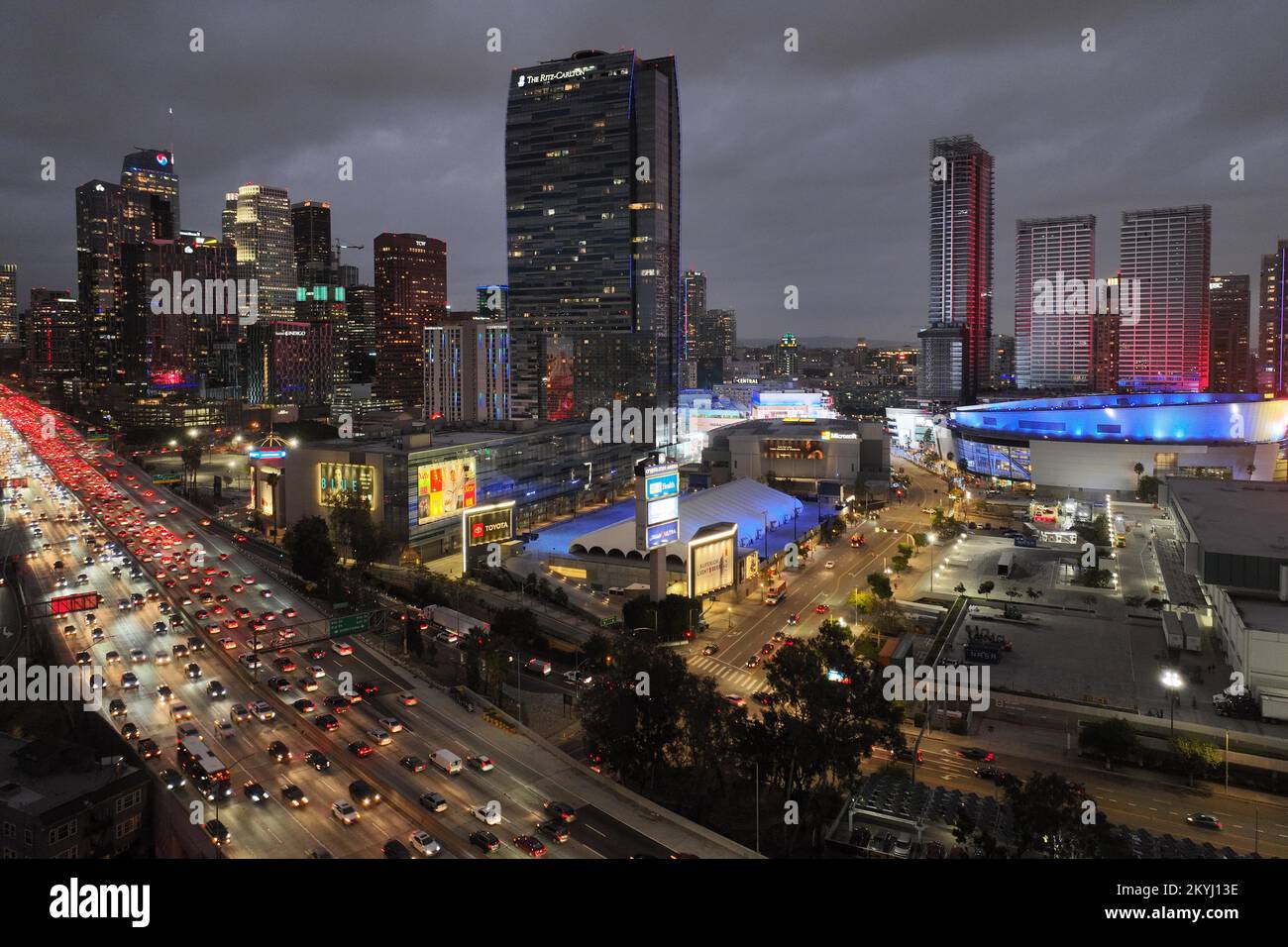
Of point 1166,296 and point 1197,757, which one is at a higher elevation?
point 1166,296

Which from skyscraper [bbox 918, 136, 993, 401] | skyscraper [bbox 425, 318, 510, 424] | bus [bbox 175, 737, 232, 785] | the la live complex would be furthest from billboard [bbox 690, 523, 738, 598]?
skyscraper [bbox 918, 136, 993, 401]

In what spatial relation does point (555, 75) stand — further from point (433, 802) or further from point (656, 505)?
point (433, 802)

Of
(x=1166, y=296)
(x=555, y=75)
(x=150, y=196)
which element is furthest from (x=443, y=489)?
(x=150, y=196)

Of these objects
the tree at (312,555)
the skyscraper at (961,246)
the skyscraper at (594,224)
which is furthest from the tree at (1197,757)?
the skyscraper at (961,246)

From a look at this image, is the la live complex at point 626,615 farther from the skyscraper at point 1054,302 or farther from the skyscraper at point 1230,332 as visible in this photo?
the skyscraper at point 1230,332
